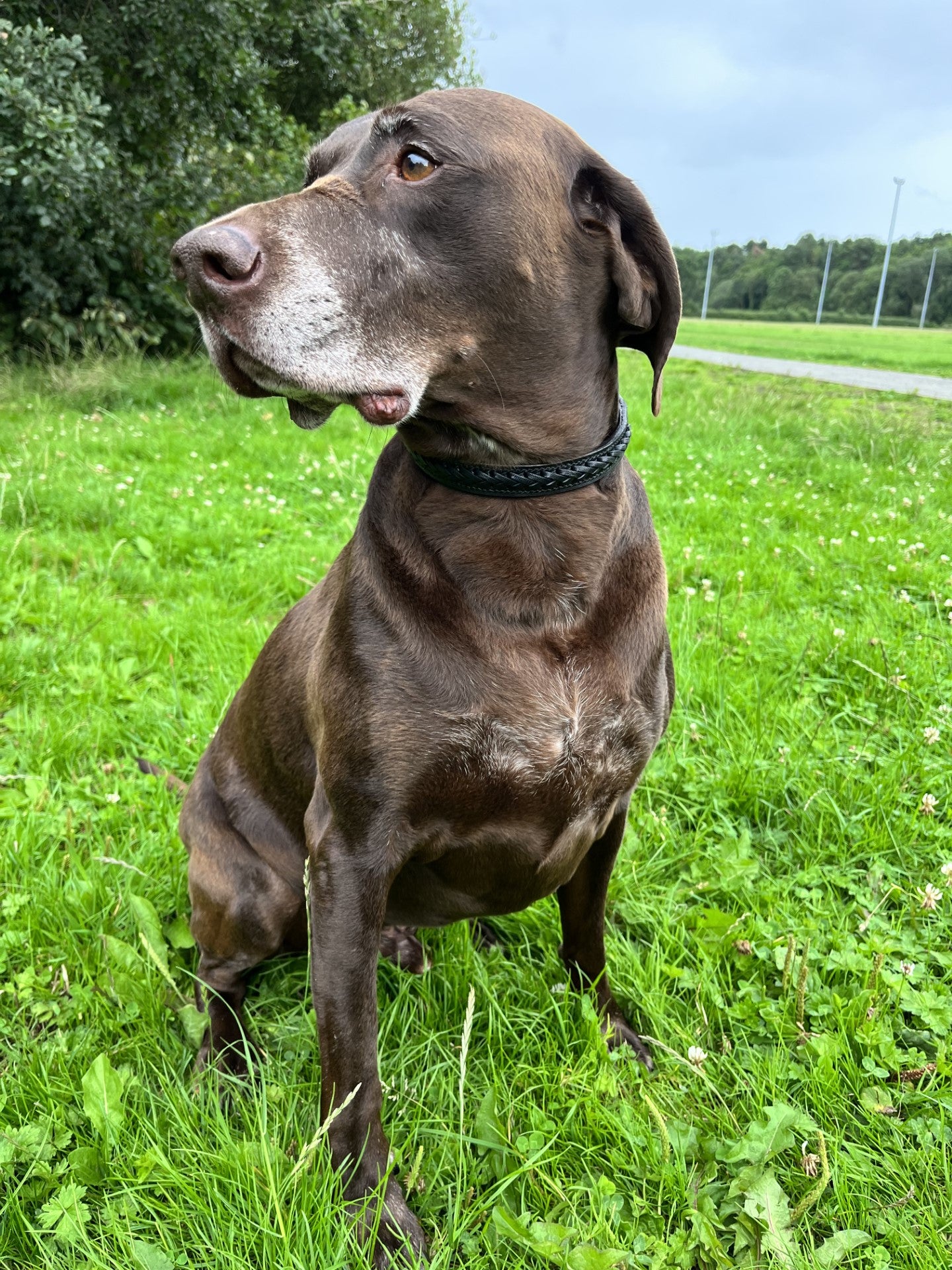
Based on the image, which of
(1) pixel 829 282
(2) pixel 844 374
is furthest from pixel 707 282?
(2) pixel 844 374

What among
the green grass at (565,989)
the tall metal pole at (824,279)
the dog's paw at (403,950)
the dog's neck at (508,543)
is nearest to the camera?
the green grass at (565,989)

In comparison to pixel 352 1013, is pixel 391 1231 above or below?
below

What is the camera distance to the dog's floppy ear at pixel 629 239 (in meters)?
1.91

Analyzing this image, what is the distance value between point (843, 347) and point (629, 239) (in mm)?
28511

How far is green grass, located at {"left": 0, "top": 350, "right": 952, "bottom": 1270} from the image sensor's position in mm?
1732

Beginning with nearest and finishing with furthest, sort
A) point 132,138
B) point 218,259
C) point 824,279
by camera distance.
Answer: point 218,259 → point 132,138 → point 824,279

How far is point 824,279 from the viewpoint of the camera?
66062 millimetres

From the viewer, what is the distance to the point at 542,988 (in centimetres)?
235

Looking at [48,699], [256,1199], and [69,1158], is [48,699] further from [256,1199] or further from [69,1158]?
[256,1199]

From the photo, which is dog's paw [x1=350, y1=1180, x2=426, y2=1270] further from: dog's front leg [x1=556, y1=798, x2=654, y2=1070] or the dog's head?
the dog's head

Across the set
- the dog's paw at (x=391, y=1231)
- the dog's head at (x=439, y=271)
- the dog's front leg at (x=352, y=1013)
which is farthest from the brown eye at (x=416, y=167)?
the dog's paw at (x=391, y=1231)

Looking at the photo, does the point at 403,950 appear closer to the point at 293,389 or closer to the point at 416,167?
the point at 293,389

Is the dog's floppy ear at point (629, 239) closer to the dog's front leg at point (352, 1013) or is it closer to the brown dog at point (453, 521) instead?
the brown dog at point (453, 521)

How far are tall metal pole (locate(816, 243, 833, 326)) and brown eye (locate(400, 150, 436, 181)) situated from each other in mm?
68973
